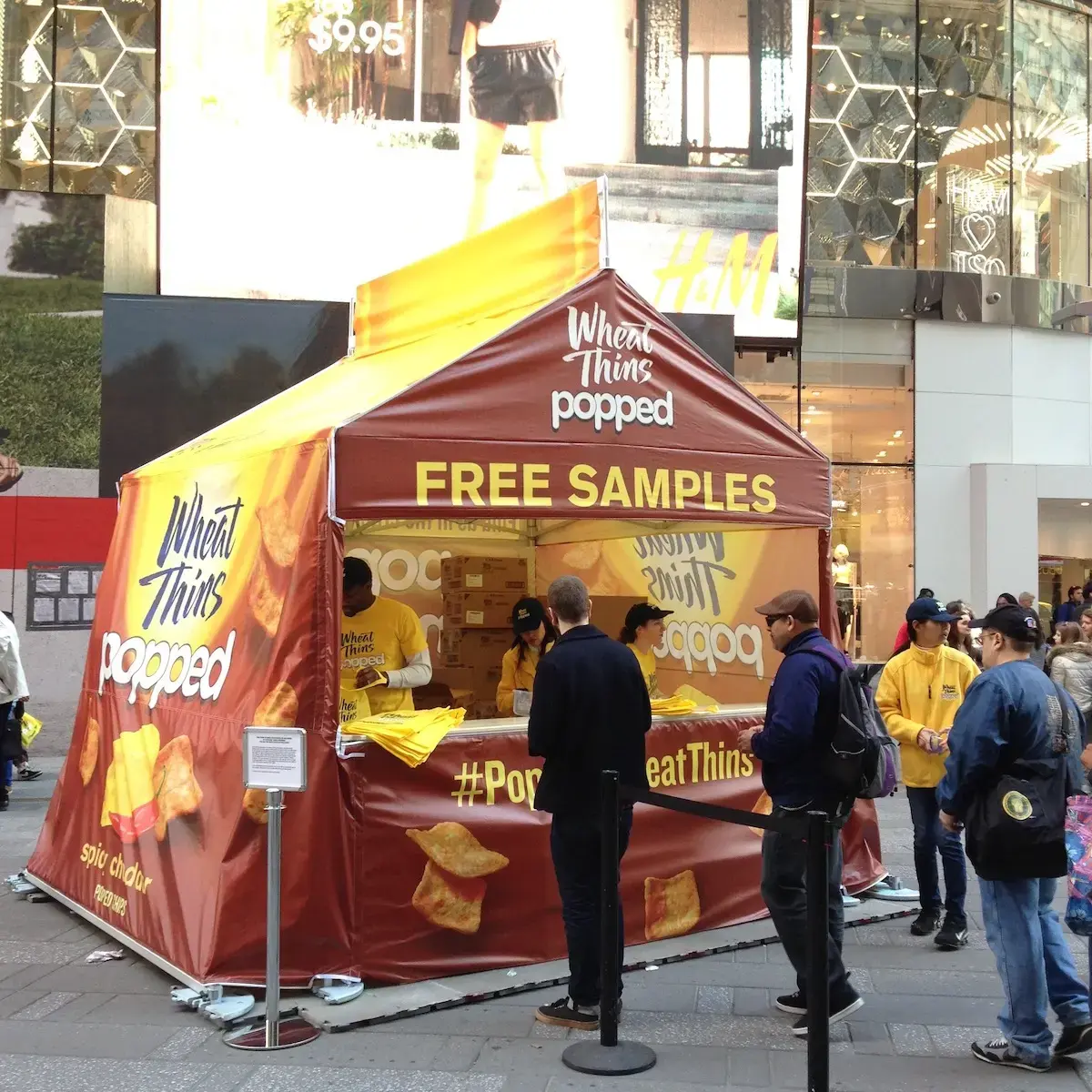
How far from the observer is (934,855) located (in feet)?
21.3

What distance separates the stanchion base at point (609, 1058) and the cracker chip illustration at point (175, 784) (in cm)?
206

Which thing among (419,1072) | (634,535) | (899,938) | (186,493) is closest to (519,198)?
(634,535)

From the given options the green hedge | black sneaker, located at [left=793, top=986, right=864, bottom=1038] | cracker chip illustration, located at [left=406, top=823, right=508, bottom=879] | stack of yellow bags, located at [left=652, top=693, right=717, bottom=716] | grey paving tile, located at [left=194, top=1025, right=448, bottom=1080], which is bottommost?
grey paving tile, located at [left=194, top=1025, right=448, bottom=1080]

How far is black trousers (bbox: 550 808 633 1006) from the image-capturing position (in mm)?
5035

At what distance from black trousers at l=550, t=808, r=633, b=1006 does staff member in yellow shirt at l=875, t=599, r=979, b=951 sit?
2108 mm

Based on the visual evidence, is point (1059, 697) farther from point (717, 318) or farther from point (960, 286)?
point (960, 286)

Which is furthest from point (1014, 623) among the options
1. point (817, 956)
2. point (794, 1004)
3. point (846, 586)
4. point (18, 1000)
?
point (846, 586)

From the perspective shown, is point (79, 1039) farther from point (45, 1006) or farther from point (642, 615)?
point (642, 615)

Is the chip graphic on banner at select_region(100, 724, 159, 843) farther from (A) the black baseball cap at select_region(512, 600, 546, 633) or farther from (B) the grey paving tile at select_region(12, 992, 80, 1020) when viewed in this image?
(A) the black baseball cap at select_region(512, 600, 546, 633)

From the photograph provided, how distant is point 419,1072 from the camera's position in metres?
4.57

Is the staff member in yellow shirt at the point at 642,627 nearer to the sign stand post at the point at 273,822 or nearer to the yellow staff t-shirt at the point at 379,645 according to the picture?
the yellow staff t-shirt at the point at 379,645

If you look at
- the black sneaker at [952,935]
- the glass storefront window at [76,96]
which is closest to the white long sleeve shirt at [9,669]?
the black sneaker at [952,935]

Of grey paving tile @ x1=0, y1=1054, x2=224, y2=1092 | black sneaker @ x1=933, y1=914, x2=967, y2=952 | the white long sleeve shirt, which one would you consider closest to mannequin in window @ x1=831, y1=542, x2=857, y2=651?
the white long sleeve shirt

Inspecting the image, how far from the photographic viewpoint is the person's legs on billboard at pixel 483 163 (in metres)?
15.6
